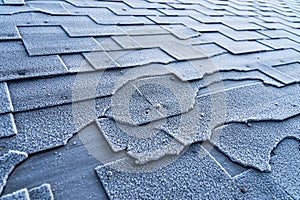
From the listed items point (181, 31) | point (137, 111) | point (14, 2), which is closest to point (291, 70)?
point (181, 31)

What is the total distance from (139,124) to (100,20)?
872mm

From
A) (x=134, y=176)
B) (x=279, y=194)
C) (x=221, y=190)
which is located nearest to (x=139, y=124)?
(x=134, y=176)

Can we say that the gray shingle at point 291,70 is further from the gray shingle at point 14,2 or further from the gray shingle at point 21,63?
the gray shingle at point 14,2

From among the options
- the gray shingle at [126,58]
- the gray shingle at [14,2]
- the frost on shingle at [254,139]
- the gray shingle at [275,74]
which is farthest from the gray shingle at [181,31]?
the gray shingle at [14,2]

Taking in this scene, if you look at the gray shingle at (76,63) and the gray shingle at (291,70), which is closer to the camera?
the gray shingle at (76,63)

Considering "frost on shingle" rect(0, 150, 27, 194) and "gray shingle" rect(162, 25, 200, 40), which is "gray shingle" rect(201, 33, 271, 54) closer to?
"gray shingle" rect(162, 25, 200, 40)

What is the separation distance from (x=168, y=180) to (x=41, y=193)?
0.88ft

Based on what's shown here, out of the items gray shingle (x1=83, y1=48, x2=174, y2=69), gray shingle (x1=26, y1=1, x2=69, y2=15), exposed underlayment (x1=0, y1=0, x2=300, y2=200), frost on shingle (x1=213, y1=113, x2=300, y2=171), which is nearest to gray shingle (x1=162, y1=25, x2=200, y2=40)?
exposed underlayment (x1=0, y1=0, x2=300, y2=200)

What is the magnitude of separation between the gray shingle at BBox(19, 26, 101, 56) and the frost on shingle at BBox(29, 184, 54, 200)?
23.2 inches

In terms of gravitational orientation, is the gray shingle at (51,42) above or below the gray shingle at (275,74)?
above

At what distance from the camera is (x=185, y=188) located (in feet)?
1.73

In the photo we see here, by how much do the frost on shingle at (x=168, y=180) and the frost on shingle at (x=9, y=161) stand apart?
0.57ft

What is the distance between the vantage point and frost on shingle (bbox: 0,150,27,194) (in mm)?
483

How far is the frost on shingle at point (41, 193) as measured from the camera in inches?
17.9
